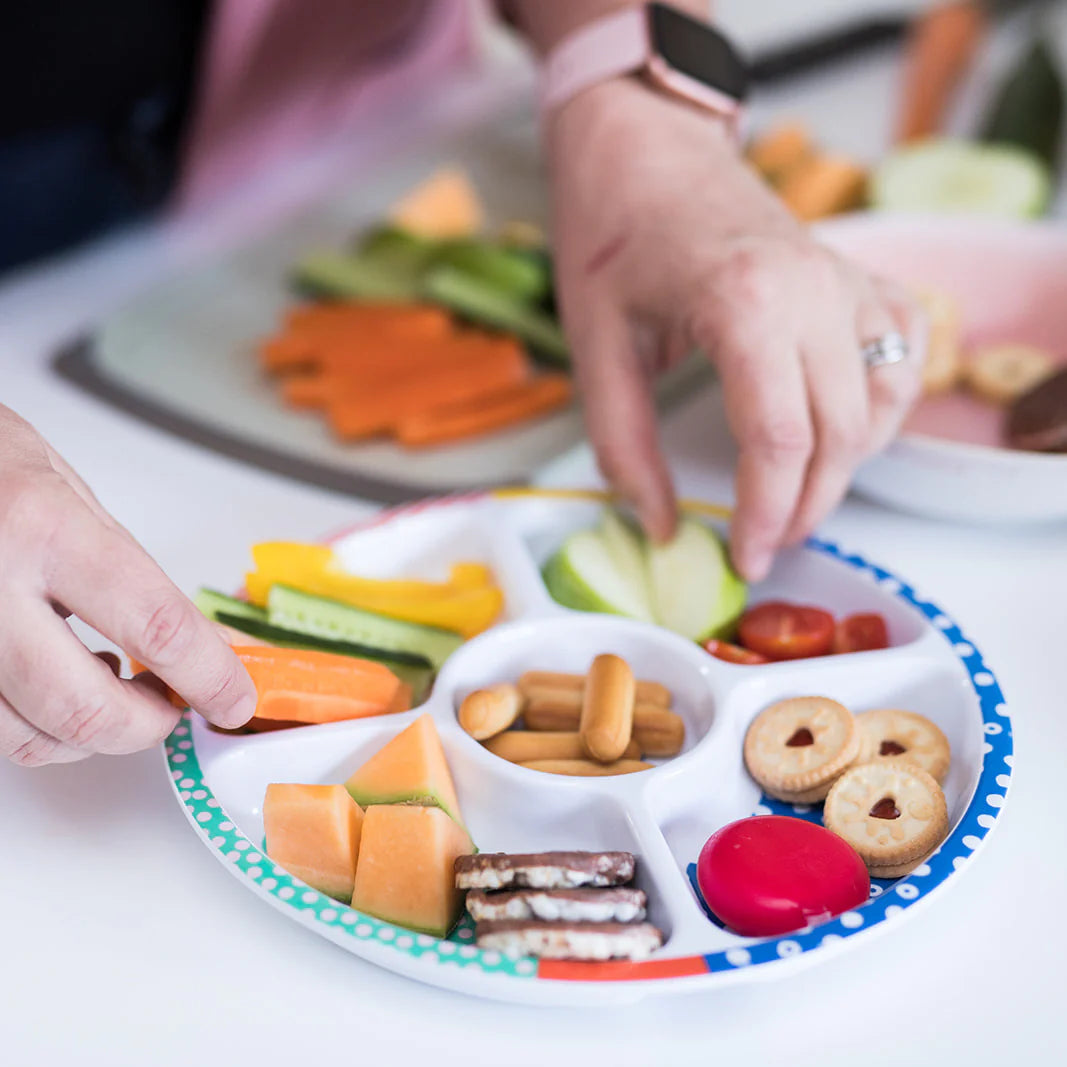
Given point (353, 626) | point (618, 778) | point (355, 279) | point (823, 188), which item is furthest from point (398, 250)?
point (618, 778)

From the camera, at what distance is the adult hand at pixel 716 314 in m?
1.07

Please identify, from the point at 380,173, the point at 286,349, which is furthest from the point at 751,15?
the point at 286,349

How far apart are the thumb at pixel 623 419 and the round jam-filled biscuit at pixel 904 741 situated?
293 mm

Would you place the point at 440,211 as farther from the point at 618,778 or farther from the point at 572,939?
the point at 572,939

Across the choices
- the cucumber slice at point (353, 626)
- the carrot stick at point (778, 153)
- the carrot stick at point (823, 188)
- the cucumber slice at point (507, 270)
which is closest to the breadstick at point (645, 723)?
the cucumber slice at point (353, 626)

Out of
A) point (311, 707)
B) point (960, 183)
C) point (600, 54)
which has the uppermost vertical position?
point (600, 54)

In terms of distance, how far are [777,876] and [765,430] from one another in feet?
1.38

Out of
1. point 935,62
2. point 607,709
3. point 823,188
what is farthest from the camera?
point 935,62

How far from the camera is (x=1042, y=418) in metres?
1.24

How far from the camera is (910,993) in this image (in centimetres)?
78

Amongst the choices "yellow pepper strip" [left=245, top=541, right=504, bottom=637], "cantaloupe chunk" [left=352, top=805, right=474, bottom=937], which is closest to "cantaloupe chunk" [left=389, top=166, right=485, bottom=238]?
"yellow pepper strip" [left=245, top=541, right=504, bottom=637]

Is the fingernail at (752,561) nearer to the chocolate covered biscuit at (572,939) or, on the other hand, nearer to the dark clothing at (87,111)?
the chocolate covered biscuit at (572,939)

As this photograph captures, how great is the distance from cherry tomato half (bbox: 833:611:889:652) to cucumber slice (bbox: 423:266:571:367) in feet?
2.20

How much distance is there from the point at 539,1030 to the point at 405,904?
0.11m
